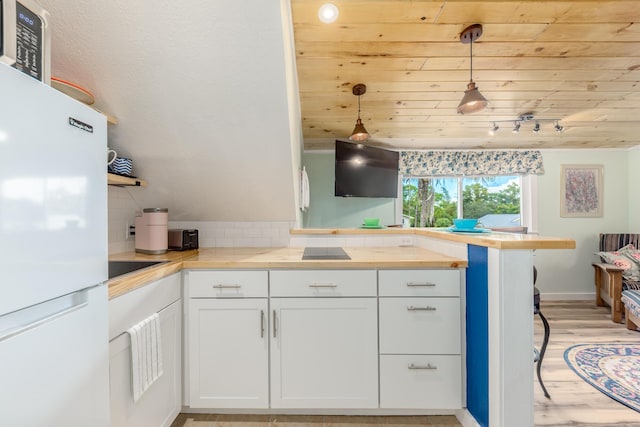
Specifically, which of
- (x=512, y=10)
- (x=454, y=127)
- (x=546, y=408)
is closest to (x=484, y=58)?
(x=512, y=10)

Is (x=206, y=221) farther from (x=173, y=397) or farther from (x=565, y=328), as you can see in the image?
(x=565, y=328)

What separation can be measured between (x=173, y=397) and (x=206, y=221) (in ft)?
3.88

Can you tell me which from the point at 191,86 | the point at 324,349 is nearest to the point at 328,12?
the point at 191,86

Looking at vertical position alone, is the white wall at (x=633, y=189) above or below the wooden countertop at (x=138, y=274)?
above

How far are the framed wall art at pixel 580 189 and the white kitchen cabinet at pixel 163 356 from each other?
474 cm

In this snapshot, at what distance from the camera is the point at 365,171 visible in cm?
359

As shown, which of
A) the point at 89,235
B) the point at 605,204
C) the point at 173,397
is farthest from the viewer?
the point at 605,204

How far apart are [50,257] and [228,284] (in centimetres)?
98

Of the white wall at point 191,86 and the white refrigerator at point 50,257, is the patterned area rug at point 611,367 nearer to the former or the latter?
the white wall at point 191,86

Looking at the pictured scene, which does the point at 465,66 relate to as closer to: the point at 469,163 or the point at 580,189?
the point at 469,163

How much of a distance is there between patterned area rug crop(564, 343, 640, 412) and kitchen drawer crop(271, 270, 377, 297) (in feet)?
5.76

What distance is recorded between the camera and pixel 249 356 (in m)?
1.56

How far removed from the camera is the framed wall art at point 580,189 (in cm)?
401

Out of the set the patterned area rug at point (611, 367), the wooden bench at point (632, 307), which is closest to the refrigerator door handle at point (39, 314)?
the patterned area rug at point (611, 367)
